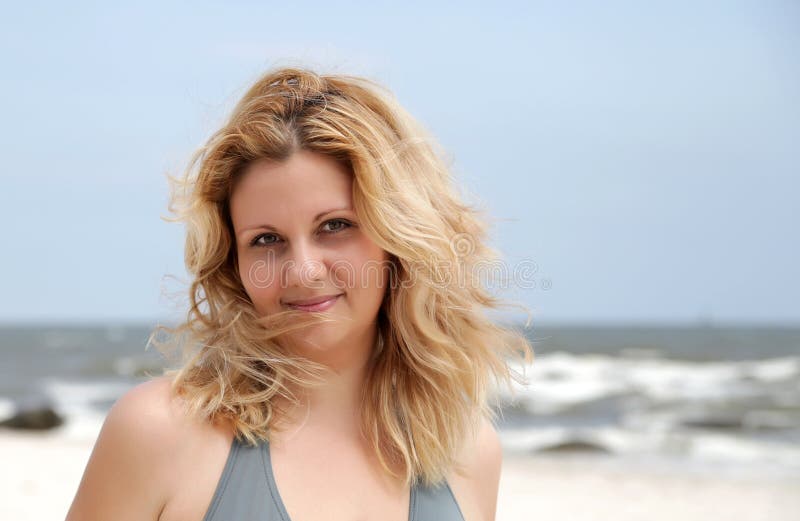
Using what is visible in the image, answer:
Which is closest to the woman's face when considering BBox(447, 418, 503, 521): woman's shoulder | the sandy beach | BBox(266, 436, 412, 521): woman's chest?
BBox(266, 436, 412, 521): woman's chest

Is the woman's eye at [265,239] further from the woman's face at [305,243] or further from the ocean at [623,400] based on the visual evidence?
the ocean at [623,400]

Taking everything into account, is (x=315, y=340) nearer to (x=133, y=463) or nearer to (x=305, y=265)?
(x=305, y=265)

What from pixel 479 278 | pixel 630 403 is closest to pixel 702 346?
pixel 630 403

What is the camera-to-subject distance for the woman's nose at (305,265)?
199cm

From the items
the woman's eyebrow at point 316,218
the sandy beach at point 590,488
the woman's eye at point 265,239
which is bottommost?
the woman's eye at point 265,239

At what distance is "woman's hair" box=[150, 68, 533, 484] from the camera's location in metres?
2.08

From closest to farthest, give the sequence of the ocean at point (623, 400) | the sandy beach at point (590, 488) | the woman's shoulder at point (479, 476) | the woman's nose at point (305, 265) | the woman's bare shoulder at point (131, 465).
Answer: the woman's bare shoulder at point (131, 465) → the woman's nose at point (305, 265) → the woman's shoulder at point (479, 476) → the sandy beach at point (590, 488) → the ocean at point (623, 400)

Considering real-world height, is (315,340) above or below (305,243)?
below

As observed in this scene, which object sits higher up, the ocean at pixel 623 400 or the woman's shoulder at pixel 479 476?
the ocean at pixel 623 400

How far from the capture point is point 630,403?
57.6 ft

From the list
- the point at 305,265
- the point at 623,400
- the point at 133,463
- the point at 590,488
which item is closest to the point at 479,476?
the point at 305,265

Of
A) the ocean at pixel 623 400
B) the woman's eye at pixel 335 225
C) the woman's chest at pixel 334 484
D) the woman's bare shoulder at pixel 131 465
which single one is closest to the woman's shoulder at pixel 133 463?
the woman's bare shoulder at pixel 131 465

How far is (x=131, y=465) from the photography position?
1898 millimetres

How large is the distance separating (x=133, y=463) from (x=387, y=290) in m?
0.75
